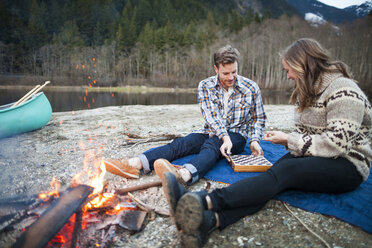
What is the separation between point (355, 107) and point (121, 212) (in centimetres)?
234

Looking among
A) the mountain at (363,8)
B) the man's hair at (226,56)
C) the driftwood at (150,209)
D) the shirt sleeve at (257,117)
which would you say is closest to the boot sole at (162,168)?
the driftwood at (150,209)

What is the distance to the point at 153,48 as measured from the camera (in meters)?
52.5

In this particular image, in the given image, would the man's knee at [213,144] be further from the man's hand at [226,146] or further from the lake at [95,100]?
the lake at [95,100]

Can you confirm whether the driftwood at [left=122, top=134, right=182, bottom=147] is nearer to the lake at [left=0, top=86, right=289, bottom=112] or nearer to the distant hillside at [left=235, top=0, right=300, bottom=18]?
the lake at [left=0, top=86, right=289, bottom=112]

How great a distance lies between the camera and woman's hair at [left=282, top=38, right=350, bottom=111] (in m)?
2.15

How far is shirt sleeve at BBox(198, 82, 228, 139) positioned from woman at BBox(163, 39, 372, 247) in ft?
3.55

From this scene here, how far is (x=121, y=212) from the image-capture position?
2182mm

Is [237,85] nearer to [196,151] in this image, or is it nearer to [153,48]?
[196,151]

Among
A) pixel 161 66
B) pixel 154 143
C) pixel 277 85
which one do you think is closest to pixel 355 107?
pixel 154 143

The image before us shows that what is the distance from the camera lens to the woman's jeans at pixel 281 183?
1.89 meters

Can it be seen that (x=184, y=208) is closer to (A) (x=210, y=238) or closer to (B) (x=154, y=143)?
(A) (x=210, y=238)

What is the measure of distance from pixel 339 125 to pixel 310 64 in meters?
0.65

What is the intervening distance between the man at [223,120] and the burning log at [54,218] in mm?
867

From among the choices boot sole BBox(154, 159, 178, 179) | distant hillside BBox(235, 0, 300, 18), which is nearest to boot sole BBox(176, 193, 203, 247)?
boot sole BBox(154, 159, 178, 179)
